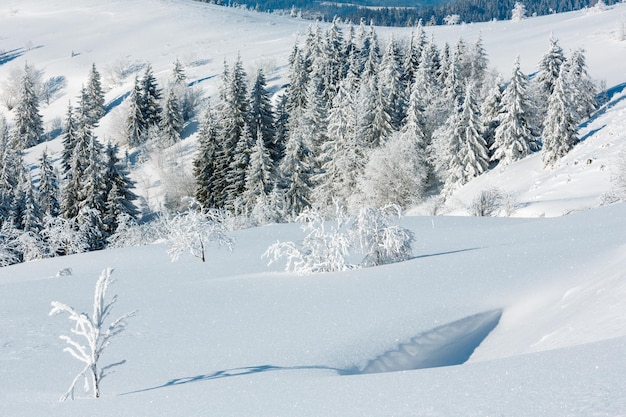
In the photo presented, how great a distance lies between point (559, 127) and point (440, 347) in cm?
3698

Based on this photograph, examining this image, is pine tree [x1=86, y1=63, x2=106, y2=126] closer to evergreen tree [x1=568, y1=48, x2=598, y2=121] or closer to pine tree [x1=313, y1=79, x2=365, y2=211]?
pine tree [x1=313, y1=79, x2=365, y2=211]

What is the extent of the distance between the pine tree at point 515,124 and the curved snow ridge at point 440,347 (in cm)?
3937

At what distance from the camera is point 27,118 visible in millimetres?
81688

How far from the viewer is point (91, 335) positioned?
7430 millimetres

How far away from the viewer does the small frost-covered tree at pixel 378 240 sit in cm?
1338

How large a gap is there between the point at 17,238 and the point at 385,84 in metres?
34.7

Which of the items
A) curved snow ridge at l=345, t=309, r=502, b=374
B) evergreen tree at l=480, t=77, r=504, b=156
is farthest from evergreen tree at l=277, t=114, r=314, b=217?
curved snow ridge at l=345, t=309, r=502, b=374

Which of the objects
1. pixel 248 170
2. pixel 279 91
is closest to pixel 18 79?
pixel 279 91

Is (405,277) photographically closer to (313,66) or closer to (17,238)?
(17,238)

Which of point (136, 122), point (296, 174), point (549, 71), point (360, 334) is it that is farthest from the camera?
point (136, 122)

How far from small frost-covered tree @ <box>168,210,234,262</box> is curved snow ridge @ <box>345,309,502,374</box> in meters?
8.83

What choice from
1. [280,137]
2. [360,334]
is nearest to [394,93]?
[280,137]

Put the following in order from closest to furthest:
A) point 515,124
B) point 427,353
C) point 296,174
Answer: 1. point 427,353
2. point 515,124
3. point 296,174

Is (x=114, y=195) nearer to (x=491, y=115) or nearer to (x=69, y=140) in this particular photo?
(x=69, y=140)
